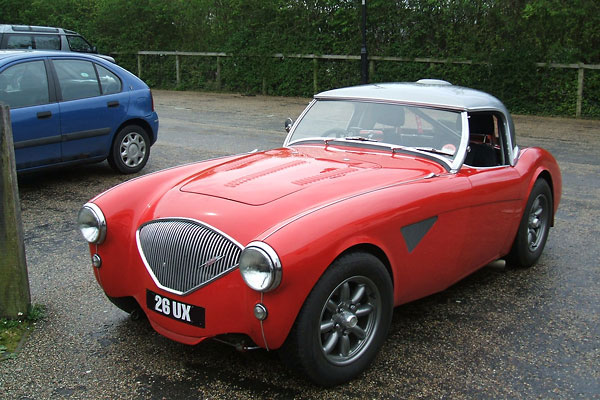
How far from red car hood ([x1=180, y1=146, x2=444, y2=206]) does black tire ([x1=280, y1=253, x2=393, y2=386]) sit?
1.69 ft

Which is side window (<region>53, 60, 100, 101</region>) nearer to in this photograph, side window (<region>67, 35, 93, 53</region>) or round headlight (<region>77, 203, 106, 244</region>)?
round headlight (<region>77, 203, 106, 244</region>)

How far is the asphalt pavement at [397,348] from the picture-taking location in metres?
3.45

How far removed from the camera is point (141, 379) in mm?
3537

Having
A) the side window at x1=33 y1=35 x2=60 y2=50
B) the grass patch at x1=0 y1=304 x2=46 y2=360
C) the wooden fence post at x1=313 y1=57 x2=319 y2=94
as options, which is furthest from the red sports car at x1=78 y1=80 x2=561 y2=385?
the side window at x1=33 y1=35 x2=60 y2=50

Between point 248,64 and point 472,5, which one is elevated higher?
point 472,5

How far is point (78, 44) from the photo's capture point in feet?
64.0

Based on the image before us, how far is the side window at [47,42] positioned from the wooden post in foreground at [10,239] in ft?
52.4

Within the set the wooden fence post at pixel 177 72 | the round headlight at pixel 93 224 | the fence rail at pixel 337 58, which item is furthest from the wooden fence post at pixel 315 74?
the round headlight at pixel 93 224

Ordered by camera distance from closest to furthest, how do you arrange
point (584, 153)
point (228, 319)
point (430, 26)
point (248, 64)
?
point (228, 319) → point (584, 153) → point (430, 26) → point (248, 64)

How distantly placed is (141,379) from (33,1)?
1078 inches

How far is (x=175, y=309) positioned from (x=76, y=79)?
5.45 metres

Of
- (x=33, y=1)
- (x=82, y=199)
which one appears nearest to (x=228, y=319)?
(x=82, y=199)

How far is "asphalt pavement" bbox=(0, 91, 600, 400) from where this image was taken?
3453 millimetres

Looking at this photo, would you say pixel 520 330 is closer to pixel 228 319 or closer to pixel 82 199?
pixel 228 319
